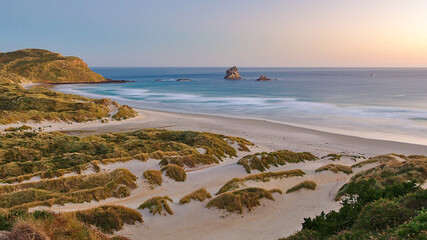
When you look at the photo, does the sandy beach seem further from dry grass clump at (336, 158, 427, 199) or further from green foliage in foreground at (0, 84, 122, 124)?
green foliage in foreground at (0, 84, 122, 124)

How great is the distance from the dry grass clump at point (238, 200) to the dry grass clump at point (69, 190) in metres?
6.26

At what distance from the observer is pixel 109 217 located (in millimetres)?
11539

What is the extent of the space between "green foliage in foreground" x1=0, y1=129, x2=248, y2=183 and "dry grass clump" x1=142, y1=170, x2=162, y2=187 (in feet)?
13.2

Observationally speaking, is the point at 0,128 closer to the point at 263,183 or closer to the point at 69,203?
the point at 69,203

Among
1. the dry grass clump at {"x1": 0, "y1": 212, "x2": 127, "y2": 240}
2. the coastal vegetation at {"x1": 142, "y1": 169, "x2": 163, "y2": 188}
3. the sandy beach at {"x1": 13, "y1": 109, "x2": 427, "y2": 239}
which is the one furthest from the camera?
the coastal vegetation at {"x1": 142, "y1": 169, "x2": 163, "y2": 188}

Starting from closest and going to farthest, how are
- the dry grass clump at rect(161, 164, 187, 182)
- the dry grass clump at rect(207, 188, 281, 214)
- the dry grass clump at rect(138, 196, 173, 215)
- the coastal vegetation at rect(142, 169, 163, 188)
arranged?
the dry grass clump at rect(138, 196, 173, 215), the dry grass clump at rect(207, 188, 281, 214), the coastal vegetation at rect(142, 169, 163, 188), the dry grass clump at rect(161, 164, 187, 182)

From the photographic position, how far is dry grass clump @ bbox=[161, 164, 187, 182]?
63.5 ft

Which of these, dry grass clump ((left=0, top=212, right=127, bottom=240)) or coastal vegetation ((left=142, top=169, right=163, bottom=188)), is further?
coastal vegetation ((left=142, top=169, right=163, bottom=188))

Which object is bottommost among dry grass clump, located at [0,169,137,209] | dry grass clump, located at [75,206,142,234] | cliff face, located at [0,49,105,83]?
dry grass clump, located at [0,169,137,209]

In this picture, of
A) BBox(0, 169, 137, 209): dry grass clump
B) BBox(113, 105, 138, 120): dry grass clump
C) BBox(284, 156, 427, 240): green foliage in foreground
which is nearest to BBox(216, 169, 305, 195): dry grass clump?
BBox(0, 169, 137, 209): dry grass clump

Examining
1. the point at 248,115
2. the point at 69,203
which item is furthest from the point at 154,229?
the point at 248,115

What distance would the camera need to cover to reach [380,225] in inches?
344

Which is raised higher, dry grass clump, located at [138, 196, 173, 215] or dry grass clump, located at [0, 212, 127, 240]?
dry grass clump, located at [0, 212, 127, 240]

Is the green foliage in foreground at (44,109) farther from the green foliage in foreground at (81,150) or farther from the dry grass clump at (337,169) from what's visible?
the dry grass clump at (337,169)
